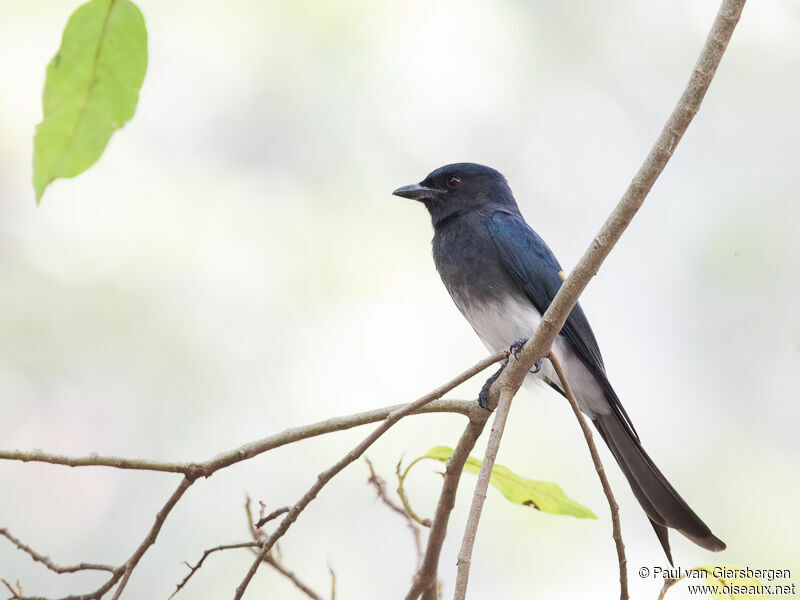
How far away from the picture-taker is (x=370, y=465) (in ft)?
6.92

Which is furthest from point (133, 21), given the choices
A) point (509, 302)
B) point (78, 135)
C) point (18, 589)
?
point (509, 302)

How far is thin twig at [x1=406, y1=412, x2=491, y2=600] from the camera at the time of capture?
201 cm

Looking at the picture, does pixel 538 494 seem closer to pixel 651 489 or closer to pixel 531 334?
pixel 651 489

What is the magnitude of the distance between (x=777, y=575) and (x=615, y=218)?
1201 mm

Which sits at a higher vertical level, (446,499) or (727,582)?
(446,499)

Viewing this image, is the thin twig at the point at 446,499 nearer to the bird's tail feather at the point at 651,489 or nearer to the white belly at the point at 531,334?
the bird's tail feather at the point at 651,489

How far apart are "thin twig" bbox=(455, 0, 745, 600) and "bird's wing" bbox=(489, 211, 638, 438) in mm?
1511

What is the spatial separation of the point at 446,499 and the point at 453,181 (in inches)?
74.9

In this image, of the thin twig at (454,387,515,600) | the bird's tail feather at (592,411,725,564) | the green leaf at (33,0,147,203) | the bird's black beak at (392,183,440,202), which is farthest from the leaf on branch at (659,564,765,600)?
the bird's black beak at (392,183,440,202)

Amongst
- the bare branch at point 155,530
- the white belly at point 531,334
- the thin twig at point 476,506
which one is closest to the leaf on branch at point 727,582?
the thin twig at point 476,506

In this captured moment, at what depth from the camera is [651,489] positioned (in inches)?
111

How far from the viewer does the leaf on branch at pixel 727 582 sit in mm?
1610

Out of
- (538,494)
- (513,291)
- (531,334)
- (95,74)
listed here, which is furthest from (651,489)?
(95,74)

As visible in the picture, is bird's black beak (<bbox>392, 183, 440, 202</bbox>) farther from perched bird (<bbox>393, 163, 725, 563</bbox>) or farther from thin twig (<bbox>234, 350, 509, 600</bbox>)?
thin twig (<bbox>234, 350, 509, 600</bbox>)
